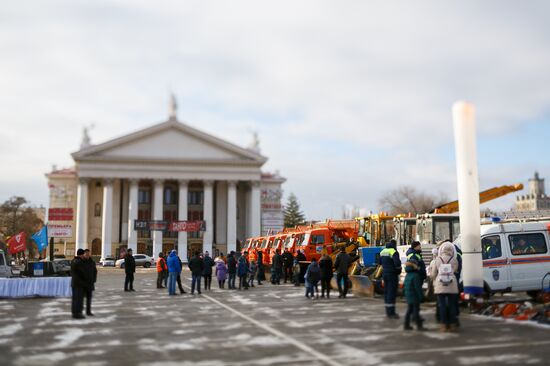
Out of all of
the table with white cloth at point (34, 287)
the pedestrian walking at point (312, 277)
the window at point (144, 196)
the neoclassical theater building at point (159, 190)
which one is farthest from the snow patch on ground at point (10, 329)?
the window at point (144, 196)

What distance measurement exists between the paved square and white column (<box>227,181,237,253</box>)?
195 feet

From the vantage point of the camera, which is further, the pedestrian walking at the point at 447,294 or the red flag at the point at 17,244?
the red flag at the point at 17,244

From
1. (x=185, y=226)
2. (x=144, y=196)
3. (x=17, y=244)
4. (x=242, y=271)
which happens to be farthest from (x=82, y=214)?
(x=242, y=271)

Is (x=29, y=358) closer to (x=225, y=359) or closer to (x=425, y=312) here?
(x=225, y=359)

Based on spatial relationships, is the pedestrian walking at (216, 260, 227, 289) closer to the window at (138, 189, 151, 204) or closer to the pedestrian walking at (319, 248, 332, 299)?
the pedestrian walking at (319, 248, 332, 299)

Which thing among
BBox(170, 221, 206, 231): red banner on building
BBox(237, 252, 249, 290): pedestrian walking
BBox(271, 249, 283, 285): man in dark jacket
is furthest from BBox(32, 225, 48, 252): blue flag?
BBox(170, 221, 206, 231): red banner on building

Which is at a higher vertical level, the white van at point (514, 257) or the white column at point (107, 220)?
the white column at point (107, 220)

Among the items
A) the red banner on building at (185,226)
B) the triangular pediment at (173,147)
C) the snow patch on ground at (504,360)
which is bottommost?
the snow patch on ground at (504,360)

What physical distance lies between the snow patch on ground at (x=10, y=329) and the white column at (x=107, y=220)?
59.5 meters

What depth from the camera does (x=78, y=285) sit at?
14.0 meters

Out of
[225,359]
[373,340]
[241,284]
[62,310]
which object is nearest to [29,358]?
[225,359]

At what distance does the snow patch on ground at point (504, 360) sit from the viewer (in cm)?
814

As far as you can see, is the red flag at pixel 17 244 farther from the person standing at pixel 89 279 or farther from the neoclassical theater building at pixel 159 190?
the neoclassical theater building at pixel 159 190

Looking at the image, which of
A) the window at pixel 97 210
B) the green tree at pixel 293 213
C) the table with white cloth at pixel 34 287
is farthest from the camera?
the green tree at pixel 293 213
